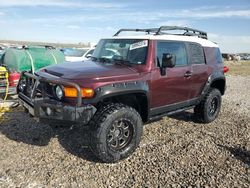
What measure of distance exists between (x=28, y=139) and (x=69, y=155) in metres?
1.13

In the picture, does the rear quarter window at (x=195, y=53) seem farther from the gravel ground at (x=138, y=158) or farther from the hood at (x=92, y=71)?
the hood at (x=92, y=71)

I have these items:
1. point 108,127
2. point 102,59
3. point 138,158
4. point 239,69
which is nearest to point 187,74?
point 102,59

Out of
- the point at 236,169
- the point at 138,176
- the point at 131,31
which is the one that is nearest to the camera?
the point at 138,176

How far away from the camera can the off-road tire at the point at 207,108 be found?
271 inches

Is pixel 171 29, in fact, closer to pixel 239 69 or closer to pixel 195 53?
pixel 195 53

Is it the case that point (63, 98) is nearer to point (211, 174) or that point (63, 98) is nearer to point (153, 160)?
point (153, 160)

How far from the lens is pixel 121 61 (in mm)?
5371

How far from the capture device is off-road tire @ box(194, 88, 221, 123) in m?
6.89

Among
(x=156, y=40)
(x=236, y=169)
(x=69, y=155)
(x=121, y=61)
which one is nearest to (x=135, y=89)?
(x=121, y=61)

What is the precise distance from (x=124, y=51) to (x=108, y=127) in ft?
5.43

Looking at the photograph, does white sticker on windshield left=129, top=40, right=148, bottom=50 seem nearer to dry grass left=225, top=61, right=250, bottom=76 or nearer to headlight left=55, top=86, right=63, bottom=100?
headlight left=55, top=86, right=63, bottom=100

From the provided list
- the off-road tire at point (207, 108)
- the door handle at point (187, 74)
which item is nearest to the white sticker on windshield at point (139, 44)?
the door handle at point (187, 74)

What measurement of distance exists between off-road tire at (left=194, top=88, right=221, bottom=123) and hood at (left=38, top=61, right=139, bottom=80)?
2.56 metres

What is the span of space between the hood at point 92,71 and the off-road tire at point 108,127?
0.49 m
